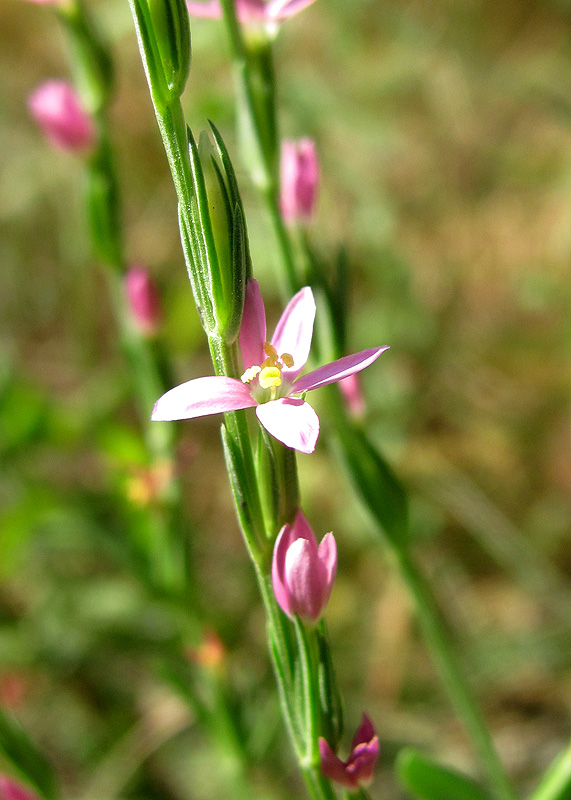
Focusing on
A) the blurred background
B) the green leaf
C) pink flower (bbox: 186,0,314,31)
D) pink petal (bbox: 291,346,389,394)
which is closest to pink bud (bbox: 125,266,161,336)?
the blurred background

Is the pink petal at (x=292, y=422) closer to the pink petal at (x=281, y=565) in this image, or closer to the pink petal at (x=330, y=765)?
the pink petal at (x=281, y=565)

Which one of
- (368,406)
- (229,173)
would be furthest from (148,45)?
(368,406)

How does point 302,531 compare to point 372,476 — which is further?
point 372,476

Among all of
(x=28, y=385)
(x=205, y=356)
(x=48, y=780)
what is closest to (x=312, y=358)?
(x=48, y=780)

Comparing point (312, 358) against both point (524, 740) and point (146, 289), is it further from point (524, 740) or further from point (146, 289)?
point (524, 740)

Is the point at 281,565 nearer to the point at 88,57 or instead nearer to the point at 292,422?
the point at 292,422

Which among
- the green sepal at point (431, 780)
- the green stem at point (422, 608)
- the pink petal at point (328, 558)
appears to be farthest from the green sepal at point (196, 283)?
the green sepal at point (431, 780)

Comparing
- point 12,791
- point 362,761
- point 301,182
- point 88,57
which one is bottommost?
point 12,791
